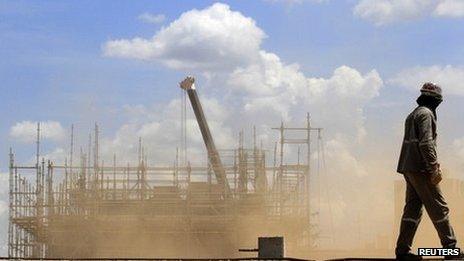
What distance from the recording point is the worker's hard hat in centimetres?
983

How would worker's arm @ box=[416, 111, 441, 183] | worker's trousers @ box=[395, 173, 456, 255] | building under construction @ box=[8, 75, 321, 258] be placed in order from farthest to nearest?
building under construction @ box=[8, 75, 321, 258], worker's trousers @ box=[395, 173, 456, 255], worker's arm @ box=[416, 111, 441, 183]

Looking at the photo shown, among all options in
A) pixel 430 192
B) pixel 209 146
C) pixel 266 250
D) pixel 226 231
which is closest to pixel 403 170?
pixel 430 192

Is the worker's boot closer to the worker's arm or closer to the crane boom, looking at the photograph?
the worker's arm

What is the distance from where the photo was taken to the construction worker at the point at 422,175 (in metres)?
9.40

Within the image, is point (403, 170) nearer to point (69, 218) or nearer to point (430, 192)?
point (430, 192)

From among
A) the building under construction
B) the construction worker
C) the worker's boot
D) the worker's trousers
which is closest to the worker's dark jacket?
the construction worker

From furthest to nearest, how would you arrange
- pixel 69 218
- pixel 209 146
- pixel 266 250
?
1. pixel 209 146
2. pixel 69 218
3. pixel 266 250

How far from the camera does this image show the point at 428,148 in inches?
369

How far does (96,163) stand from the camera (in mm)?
57312

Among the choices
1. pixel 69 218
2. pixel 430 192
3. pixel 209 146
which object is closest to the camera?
pixel 430 192

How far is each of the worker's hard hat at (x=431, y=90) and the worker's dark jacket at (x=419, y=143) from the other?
0.22 m

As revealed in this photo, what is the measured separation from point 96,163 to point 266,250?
47892 mm

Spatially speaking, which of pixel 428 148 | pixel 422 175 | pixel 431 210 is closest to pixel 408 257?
pixel 431 210

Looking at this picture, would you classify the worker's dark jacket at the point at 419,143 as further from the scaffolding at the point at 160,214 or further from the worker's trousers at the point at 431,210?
the scaffolding at the point at 160,214
